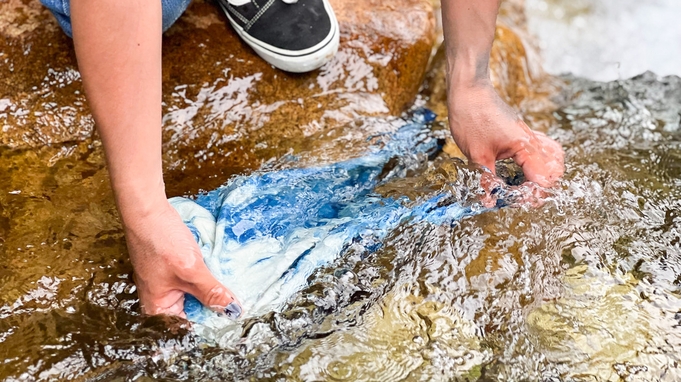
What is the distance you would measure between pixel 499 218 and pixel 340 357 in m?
0.68

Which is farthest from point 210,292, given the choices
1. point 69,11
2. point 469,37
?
point 469,37

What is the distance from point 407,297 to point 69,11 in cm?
127

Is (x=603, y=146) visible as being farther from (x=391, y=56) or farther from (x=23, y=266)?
(x=23, y=266)

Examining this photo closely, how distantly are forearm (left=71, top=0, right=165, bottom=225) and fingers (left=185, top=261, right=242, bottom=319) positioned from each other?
0.20 metres

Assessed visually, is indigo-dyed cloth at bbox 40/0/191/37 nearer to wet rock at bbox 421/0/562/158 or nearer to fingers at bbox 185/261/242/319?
fingers at bbox 185/261/242/319

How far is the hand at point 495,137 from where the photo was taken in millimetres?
1885

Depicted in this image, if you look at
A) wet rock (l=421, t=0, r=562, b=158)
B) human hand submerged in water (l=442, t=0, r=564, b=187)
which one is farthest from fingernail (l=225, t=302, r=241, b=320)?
wet rock (l=421, t=0, r=562, b=158)

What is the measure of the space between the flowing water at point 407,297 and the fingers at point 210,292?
0.27 feet

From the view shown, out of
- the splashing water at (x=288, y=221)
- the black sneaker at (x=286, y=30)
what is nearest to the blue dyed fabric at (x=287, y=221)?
the splashing water at (x=288, y=221)

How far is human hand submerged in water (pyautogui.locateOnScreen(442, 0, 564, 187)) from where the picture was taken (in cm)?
189

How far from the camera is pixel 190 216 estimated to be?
1776mm

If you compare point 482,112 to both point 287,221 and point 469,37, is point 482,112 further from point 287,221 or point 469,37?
point 287,221

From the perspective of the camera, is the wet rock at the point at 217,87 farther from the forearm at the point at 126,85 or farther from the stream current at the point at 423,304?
the forearm at the point at 126,85

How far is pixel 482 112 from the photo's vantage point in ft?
6.29
